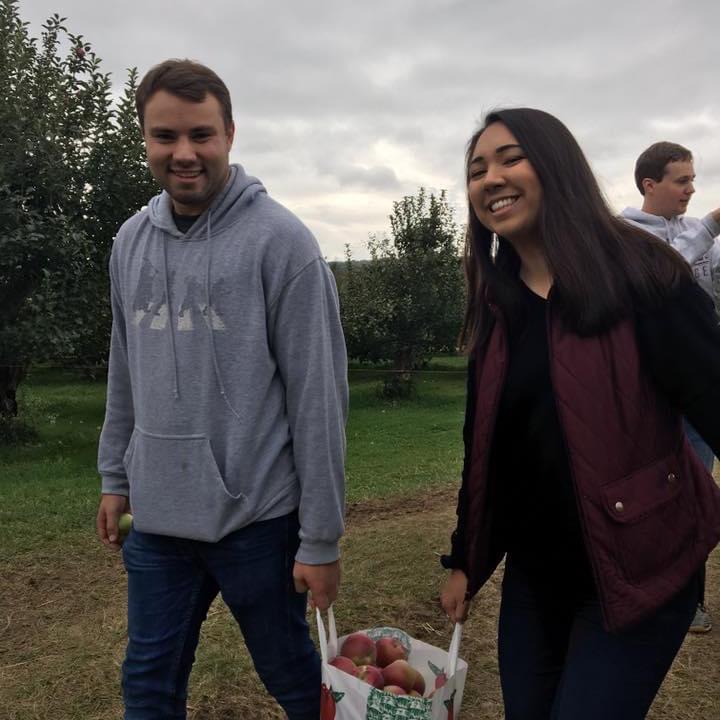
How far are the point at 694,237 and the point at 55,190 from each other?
8.20m

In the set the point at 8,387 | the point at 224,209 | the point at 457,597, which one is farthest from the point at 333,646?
the point at 8,387

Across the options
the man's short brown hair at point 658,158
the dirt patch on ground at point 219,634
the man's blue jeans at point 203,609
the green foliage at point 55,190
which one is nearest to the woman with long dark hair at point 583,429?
the man's blue jeans at point 203,609

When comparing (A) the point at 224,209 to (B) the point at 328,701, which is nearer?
(B) the point at 328,701

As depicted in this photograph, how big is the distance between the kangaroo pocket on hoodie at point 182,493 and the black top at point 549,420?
646mm

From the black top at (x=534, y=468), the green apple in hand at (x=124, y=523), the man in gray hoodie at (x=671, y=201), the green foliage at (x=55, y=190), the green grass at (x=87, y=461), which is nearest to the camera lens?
the black top at (x=534, y=468)

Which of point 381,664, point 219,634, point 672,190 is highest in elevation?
point 672,190

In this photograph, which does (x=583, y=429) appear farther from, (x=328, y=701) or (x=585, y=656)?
(x=328, y=701)

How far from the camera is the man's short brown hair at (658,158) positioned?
3.68 m

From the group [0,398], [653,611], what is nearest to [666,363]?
[653,611]

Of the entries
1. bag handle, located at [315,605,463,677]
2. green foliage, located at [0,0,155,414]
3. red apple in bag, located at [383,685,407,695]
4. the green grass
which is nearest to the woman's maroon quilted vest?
bag handle, located at [315,605,463,677]

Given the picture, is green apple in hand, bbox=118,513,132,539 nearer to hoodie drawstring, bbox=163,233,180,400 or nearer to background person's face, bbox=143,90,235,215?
hoodie drawstring, bbox=163,233,180,400

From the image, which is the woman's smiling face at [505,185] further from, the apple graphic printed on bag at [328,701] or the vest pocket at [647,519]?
the apple graphic printed on bag at [328,701]

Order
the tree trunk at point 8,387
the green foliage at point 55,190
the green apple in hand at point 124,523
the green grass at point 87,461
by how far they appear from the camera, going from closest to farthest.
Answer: the green apple in hand at point 124,523 < the green grass at point 87,461 < the green foliage at point 55,190 < the tree trunk at point 8,387

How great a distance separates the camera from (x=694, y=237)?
347 cm
